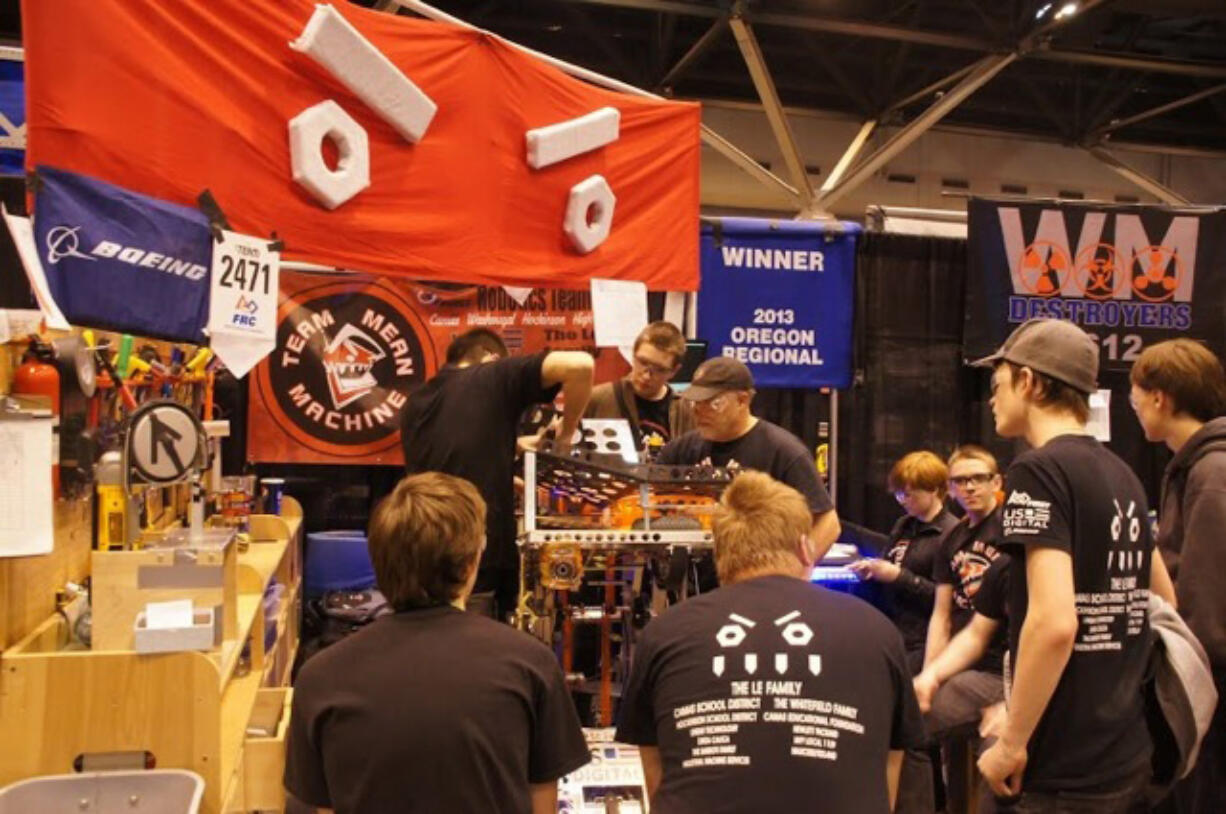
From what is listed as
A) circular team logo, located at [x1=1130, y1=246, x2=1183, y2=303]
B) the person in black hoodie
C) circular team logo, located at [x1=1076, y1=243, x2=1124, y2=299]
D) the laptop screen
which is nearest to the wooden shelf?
the person in black hoodie

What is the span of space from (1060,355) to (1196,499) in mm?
781

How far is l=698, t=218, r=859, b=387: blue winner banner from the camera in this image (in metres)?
5.01

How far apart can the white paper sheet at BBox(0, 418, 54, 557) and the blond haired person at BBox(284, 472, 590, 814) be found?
2.17 feet

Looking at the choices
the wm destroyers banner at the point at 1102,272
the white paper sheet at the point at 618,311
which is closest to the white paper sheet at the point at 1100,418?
the wm destroyers banner at the point at 1102,272

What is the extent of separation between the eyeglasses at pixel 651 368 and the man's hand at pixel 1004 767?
195 centimetres

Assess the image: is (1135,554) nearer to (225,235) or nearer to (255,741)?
(255,741)

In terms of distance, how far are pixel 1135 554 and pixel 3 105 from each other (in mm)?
4185

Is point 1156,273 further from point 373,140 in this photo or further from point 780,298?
point 373,140

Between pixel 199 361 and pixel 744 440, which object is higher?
pixel 199 361

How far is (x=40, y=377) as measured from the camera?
7.50ft

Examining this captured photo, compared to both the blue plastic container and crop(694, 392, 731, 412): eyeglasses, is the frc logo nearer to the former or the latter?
the blue plastic container

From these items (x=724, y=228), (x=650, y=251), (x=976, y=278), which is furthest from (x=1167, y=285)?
(x=650, y=251)

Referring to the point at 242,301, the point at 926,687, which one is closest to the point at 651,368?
the point at 242,301

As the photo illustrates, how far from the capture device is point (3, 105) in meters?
4.13
